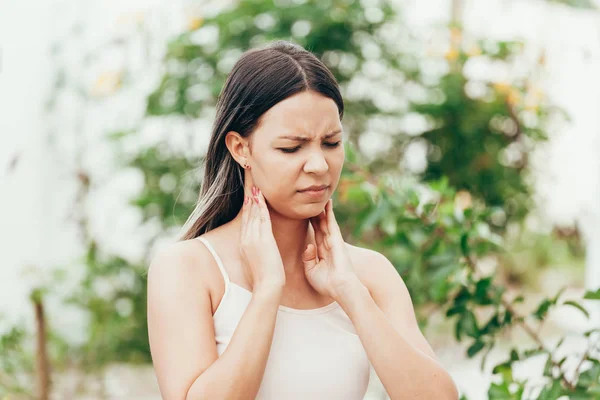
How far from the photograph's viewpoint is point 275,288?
164 centimetres

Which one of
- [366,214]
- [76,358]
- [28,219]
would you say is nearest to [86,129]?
[28,219]

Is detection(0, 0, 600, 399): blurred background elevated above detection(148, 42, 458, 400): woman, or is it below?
below

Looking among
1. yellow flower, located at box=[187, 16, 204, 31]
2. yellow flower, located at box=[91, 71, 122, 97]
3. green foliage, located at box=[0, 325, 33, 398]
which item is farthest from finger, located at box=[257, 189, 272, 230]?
yellow flower, located at box=[91, 71, 122, 97]

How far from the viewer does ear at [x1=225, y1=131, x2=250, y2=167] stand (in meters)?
1.77

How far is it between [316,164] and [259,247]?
0.22 meters

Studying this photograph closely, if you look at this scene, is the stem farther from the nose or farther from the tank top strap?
the nose

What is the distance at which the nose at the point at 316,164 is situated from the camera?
5.48ft

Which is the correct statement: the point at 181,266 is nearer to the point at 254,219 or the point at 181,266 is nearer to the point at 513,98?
the point at 254,219

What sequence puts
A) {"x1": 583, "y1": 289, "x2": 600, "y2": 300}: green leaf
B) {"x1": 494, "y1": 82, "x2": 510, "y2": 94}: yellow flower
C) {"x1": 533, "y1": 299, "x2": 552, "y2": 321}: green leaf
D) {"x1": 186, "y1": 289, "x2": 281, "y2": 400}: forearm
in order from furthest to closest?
{"x1": 494, "y1": 82, "x2": 510, "y2": 94}: yellow flower → {"x1": 533, "y1": 299, "x2": 552, "y2": 321}: green leaf → {"x1": 583, "y1": 289, "x2": 600, "y2": 300}: green leaf → {"x1": 186, "y1": 289, "x2": 281, "y2": 400}: forearm

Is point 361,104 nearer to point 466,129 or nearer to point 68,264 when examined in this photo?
point 466,129

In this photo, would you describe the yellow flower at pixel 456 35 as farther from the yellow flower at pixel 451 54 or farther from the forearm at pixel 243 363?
the forearm at pixel 243 363

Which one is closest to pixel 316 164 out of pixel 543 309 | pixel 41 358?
pixel 543 309

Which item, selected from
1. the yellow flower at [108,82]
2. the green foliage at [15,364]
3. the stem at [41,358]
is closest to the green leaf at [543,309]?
the stem at [41,358]

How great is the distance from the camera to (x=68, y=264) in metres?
4.20
